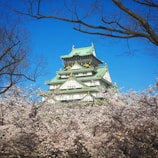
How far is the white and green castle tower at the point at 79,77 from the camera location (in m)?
43.1

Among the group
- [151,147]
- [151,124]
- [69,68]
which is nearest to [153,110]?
[151,124]

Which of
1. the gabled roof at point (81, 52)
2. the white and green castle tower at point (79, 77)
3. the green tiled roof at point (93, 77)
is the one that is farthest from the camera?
the gabled roof at point (81, 52)

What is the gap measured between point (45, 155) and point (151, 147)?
5189 millimetres

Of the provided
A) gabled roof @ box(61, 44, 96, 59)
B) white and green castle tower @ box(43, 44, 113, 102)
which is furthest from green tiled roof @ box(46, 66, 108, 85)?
gabled roof @ box(61, 44, 96, 59)

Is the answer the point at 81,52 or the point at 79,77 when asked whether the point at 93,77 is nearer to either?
the point at 79,77

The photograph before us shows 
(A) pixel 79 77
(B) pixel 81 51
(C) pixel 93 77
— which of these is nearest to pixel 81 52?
(B) pixel 81 51

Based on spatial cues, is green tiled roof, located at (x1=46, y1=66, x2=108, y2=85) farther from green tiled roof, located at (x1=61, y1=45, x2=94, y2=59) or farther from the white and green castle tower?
green tiled roof, located at (x1=61, y1=45, x2=94, y2=59)

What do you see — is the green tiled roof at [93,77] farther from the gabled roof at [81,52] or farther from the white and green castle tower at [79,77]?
the gabled roof at [81,52]

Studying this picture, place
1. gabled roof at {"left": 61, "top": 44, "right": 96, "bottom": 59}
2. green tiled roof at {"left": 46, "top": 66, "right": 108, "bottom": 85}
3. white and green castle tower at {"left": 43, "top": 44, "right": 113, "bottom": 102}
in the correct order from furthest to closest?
gabled roof at {"left": 61, "top": 44, "right": 96, "bottom": 59}, green tiled roof at {"left": 46, "top": 66, "right": 108, "bottom": 85}, white and green castle tower at {"left": 43, "top": 44, "right": 113, "bottom": 102}

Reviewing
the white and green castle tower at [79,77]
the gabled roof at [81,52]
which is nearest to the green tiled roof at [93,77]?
the white and green castle tower at [79,77]

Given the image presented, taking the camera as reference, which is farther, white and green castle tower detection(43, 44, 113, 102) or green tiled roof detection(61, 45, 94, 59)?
green tiled roof detection(61, 45, 94, 59)

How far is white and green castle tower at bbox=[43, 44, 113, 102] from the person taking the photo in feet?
141

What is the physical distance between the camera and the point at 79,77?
159 feet

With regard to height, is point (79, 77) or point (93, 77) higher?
point (79, 77)
